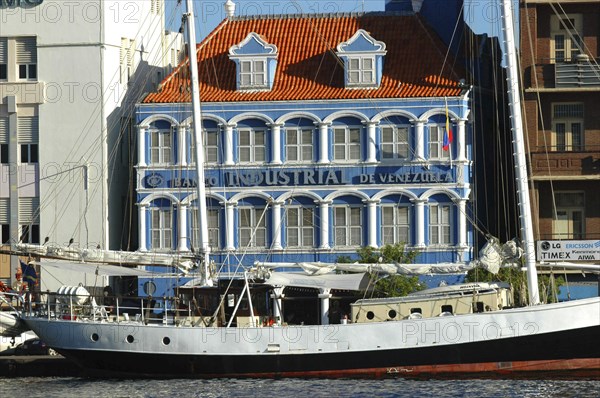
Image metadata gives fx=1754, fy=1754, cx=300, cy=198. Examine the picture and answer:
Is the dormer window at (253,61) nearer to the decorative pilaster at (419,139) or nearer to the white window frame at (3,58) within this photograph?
the decorative pilaster at (419,139)

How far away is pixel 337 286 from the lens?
210 feet

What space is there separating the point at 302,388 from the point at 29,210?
2558cm

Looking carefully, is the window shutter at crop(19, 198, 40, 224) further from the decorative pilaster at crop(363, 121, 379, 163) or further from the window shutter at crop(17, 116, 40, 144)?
the decorative pilaster at crop(363, 121, 379, 163)

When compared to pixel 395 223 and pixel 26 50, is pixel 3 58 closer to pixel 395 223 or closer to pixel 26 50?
pixel 26 50

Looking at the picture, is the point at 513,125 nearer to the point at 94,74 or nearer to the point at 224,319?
the point at 224,319

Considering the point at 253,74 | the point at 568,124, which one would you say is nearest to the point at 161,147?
the point at 253,74

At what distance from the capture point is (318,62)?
78.9 m

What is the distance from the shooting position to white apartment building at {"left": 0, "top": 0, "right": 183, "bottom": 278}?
7919cm

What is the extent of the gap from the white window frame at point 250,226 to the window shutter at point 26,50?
40.2ft

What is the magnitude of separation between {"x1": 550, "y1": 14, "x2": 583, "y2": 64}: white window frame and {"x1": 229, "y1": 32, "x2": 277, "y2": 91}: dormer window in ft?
40.2

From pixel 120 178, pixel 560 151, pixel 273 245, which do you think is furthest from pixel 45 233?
pixel 560 151

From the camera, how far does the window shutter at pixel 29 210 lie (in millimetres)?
80000

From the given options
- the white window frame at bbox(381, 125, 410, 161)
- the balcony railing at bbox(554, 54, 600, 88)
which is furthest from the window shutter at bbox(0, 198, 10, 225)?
the balcony railing at bbox(554, 54, 600, 88)

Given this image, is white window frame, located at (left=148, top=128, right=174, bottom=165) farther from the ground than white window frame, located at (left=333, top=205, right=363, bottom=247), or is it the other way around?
white window frame, located at (left=148, top=128, right=174, bottom=165)
